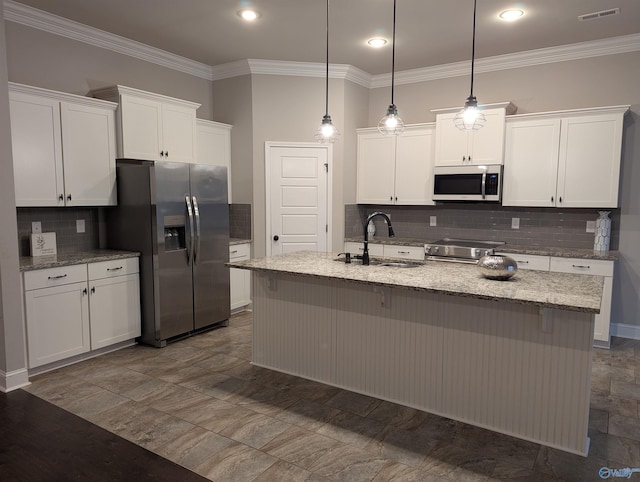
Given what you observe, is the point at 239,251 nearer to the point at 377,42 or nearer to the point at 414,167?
the point at 414,167

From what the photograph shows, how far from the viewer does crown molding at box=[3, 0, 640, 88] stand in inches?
156

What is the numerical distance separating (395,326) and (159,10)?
3.25 m

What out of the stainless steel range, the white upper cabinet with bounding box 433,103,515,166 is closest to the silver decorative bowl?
the stainless steel range

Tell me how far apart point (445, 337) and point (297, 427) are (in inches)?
42.8

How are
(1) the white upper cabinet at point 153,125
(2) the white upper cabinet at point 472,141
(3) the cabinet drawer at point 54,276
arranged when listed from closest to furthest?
(3) the cabinet drawer at point 54,276 < (1) the white upper cabinet at point 153,125 < (2) the white upper cabinet at point 472,141

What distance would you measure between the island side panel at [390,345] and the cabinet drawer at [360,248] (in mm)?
2229

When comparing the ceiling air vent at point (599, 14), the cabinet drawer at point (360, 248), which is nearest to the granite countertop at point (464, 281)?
the cabinet drawer at point (360, 248)

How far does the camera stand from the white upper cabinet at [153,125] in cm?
418

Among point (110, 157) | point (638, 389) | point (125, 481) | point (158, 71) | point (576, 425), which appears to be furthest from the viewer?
point (158, 71)

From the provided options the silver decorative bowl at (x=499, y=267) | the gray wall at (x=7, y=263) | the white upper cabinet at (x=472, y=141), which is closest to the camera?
the silver decorative bowl at (x=499, y=267)

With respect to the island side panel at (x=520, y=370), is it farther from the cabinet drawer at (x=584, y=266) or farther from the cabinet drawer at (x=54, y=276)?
the cabinet drawer at (x=54, y=276)

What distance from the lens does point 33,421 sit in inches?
111

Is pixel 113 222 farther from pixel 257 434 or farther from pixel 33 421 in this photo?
pixel 257 434

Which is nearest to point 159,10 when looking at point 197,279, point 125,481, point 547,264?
point 197,279
